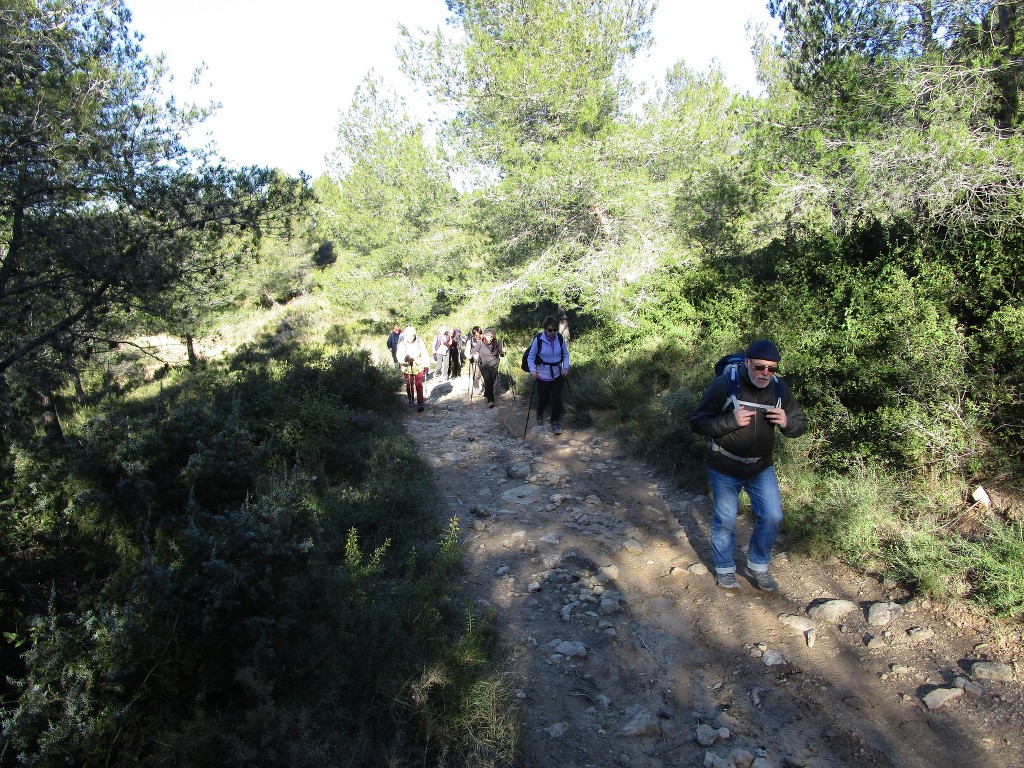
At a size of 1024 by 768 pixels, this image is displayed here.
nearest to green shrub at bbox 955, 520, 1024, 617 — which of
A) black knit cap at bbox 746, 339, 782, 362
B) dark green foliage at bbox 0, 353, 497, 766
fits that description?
black knit cap at bbox 746, 339, 782, 362

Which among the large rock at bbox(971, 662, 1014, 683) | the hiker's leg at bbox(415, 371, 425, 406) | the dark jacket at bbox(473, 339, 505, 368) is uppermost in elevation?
the dark jacket at bbox(473, 339, 505, 368)

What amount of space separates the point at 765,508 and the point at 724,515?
31cm

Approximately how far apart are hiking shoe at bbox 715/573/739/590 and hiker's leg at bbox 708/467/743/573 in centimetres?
3

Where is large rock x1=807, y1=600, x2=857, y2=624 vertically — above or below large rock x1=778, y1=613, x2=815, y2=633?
above

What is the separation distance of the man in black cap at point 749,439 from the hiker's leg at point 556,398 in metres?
4.75

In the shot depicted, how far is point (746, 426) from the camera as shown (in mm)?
4219

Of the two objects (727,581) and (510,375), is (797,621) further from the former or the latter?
(510,375)

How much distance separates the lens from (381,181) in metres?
23.0

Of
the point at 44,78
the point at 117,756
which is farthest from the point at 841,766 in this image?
the point at 44,78

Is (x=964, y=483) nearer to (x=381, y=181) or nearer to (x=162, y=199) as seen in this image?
(x=162, y=199)

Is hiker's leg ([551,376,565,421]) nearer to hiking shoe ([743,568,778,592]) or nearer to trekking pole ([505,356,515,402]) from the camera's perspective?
trekking pole ([505,356,515,402])

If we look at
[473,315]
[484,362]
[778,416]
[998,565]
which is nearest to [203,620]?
[778,416]

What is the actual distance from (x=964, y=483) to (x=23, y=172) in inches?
367

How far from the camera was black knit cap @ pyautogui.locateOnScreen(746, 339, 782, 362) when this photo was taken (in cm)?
404
